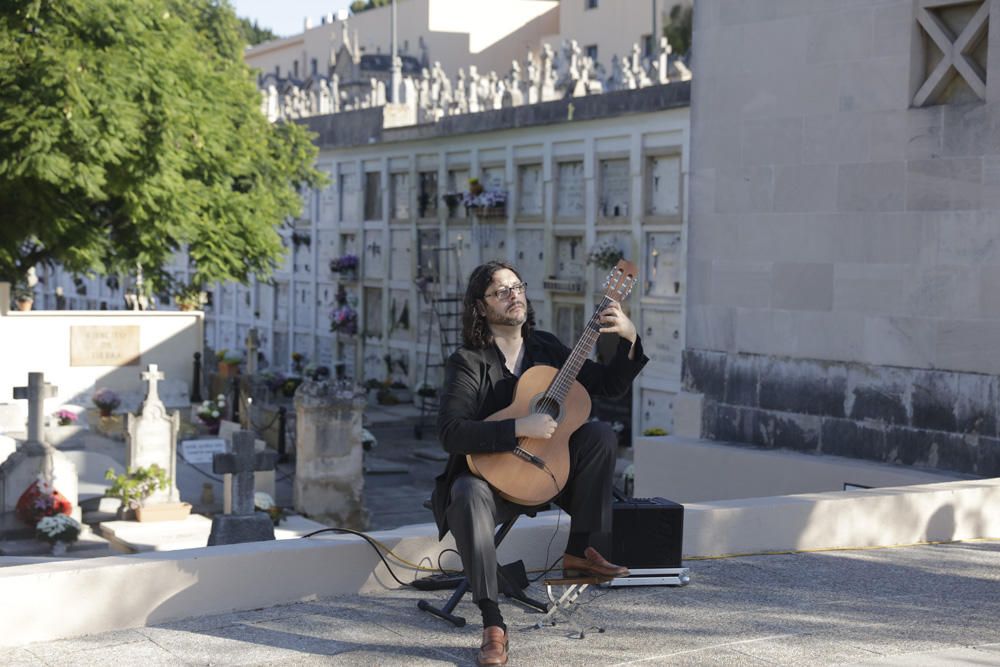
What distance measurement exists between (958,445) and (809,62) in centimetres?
313

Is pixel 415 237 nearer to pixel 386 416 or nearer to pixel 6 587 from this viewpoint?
pixel 386 416

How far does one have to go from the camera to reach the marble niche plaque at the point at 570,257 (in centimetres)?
2636

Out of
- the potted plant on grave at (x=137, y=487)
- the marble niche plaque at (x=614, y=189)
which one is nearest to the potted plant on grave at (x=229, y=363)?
the marble niche plaque at (x=614, y=189)

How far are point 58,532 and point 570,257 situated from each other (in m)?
13.5

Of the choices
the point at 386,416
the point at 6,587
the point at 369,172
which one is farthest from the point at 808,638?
the point at 369,172

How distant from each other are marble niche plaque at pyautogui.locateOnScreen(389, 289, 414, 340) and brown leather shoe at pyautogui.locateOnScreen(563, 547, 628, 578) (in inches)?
1056

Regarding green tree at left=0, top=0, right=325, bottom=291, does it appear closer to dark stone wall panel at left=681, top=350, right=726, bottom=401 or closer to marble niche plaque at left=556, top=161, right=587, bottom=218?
marble niche plaque at left=556, top=161, right=587, bottom=218

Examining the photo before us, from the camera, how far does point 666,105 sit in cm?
2353

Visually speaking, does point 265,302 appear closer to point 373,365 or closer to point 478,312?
point 373,365

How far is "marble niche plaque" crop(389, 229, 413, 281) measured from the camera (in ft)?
108

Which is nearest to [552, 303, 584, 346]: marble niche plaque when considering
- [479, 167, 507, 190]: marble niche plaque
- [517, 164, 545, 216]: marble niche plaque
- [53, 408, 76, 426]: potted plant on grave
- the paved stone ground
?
[517, 164, 545, 216]: marble niche plaque

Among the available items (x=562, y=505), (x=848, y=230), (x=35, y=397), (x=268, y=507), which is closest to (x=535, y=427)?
(x=562, y=505)

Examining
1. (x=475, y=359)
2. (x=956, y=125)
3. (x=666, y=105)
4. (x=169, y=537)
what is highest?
(x=666, y=105)

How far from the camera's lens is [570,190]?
1054 inches
